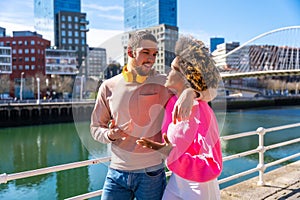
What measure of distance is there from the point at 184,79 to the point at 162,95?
13 centimetres

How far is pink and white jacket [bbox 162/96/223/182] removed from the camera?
119 cm

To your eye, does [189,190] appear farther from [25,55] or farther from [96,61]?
[25,55]

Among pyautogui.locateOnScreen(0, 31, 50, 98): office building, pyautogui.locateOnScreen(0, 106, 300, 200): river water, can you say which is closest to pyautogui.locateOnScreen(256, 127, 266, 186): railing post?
pyautogui.locateOnScreen(0, 106, 300, 200): river water

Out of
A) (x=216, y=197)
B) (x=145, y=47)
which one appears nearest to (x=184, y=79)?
(x=145, y=47)

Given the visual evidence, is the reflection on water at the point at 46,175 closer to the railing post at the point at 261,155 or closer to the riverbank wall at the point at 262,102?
the railing post at the point at 261,155

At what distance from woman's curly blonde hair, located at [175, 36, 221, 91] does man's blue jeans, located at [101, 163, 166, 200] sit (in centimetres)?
45

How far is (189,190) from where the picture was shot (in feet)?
4.10

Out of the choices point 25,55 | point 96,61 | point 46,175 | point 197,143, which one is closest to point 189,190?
point 197,143

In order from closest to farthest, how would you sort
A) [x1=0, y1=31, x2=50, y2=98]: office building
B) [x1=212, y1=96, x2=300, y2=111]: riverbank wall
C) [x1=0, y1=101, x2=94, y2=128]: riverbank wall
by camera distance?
[x1=0, y1=101, x2=94, y2=128]: riverbank wall, [x1=212, y1=96, x2=300, y2=111]: riverbank wall, [x1=0, y1=31, x2=50, y2=98]: office building

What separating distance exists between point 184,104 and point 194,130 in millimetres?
120

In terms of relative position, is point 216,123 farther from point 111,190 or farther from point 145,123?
point 111,190

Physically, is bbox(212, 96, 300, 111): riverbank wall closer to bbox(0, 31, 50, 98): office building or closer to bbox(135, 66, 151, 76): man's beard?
bbox(0, 31, 50, 98): office building

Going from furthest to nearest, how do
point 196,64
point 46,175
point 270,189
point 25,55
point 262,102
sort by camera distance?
point 25,55
point 262,102
point 46,175
point 270,189
point 196,64

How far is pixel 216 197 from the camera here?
1.29 m
